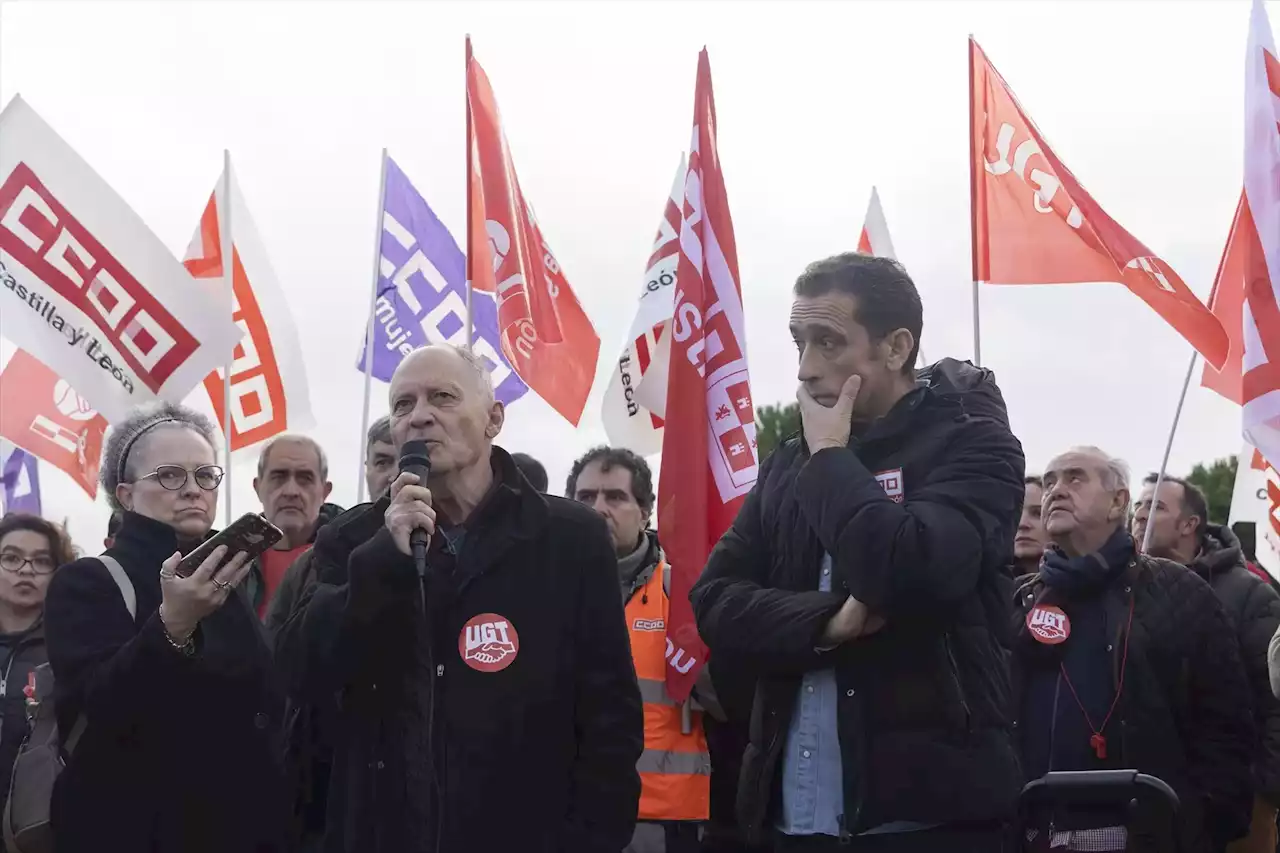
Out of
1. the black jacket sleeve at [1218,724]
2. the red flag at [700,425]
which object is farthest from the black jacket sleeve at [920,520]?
the red flag at [700,425]

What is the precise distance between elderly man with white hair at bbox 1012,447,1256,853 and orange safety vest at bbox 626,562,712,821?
1.38 meters

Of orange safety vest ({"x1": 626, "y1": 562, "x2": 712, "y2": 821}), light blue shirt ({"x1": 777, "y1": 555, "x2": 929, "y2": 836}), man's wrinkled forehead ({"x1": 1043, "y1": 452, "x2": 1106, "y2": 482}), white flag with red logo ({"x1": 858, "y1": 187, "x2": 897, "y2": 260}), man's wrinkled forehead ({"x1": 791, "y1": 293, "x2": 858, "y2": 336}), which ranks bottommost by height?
orange safety vest ({"x1": 626, "y1": 562, "x2": 712, "y2": 821})

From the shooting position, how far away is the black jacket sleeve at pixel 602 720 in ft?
13.5

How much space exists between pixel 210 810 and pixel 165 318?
366 centimetres

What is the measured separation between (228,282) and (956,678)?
19.8 ft

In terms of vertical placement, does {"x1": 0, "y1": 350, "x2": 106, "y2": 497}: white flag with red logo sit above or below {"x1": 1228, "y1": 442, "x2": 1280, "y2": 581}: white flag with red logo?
above

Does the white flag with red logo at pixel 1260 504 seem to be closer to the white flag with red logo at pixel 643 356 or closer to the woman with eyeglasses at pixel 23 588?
the white flag with red logo at pixel 643 356

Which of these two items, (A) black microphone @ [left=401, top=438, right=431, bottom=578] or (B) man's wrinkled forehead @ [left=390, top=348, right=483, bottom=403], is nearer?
(A) black microphone @ [left=401, top=438, right=431, bottom=578]

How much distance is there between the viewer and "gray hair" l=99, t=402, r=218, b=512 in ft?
16.9

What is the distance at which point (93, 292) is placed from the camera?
786cm

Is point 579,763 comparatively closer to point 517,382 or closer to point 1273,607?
point 1273,607

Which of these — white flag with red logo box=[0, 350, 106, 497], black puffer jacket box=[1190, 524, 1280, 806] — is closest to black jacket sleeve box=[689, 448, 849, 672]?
black puffer jacket box=[1190, 524, 1280, 806]

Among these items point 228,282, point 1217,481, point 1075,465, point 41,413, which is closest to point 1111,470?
point 1075,465

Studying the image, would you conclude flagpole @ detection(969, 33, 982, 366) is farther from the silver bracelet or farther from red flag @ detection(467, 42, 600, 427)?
the silver bracelet
